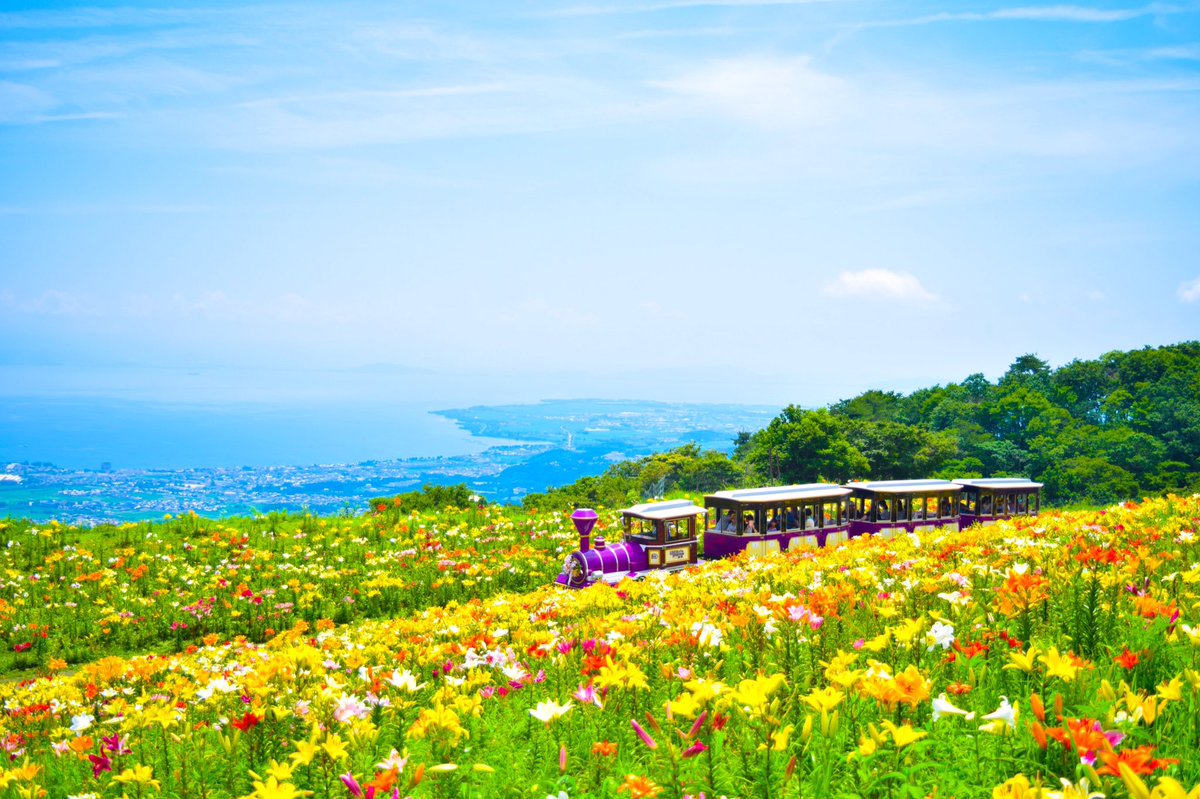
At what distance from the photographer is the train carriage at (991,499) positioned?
19891 millimetres

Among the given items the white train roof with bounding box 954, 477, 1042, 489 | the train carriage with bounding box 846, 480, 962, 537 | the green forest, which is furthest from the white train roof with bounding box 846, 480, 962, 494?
the green forest

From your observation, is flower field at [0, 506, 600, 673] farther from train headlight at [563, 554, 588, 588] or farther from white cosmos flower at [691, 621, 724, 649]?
white cosmos flower at [691, 621, 724, 649]

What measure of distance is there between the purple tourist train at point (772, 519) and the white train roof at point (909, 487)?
2cm

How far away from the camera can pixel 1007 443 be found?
5491 centimetres

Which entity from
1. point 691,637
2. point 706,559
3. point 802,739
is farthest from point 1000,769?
point 706,559

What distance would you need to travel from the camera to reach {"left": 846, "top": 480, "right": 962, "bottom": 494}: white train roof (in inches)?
A: 728

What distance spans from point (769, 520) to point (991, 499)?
6660 mm

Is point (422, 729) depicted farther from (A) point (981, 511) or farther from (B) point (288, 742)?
(A) point (981, 511)

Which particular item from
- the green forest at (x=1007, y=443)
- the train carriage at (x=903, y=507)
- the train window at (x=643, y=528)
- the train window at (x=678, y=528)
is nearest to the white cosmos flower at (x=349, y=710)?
the train window at (x=643, y=528)

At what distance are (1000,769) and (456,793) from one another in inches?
96.2

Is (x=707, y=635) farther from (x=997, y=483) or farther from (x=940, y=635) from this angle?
(x=997, y=483)

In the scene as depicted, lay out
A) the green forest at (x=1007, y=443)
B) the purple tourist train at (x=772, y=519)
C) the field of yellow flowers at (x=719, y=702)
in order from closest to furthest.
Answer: the field of yellow flowers at (x=719, y=702)
the purple tourist train at (x=772, y=519)
the green forest at (x=1007, y=443)

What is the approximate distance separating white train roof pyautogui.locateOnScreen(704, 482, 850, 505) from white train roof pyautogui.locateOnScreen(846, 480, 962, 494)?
1101mm

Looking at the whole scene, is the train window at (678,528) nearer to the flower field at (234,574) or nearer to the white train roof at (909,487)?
the flower field at (234,574)
